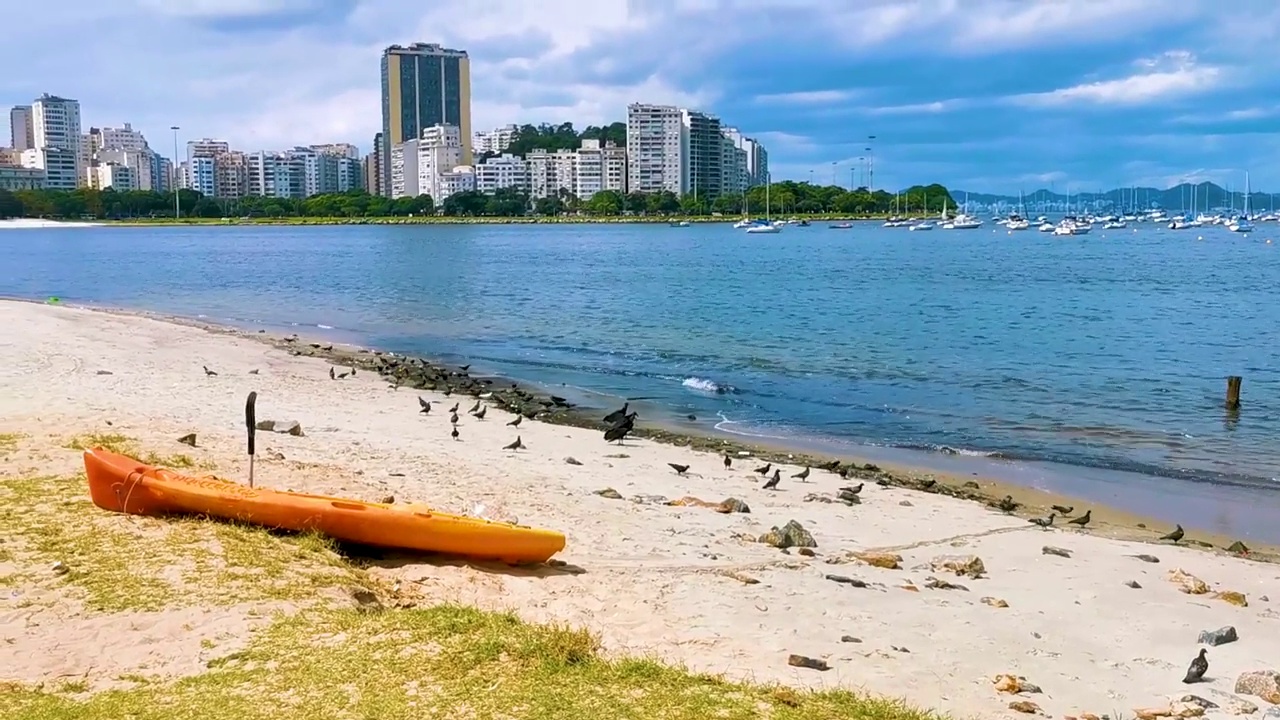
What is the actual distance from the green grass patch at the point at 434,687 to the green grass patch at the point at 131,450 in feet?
19.1

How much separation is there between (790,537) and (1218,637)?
4487 millimetres

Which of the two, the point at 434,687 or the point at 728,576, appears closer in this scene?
the point at 434,687

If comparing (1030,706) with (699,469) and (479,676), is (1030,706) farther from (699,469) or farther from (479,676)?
(699,469)

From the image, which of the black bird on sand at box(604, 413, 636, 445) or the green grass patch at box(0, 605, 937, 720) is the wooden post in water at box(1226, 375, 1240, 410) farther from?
the green grass patch at box(0, 605, 937, 720)

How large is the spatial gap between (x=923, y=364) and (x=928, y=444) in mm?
12727

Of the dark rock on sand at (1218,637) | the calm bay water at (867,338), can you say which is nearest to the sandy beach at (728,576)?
the dark rock on sand at (1218,637)

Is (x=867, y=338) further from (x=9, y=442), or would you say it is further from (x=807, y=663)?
(x=807, y=663)

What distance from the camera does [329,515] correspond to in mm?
10547

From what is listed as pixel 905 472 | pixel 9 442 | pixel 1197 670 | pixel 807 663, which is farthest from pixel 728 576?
pixel 9 442

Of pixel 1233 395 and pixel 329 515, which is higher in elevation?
pixel 329 515

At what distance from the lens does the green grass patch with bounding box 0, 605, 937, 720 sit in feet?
22.1

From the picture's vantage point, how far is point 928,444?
70.2ft

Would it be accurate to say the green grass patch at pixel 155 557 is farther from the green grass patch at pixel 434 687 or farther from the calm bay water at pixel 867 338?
the calm bay water at pixel 867 338

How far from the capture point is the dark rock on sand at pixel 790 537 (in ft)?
41.0
